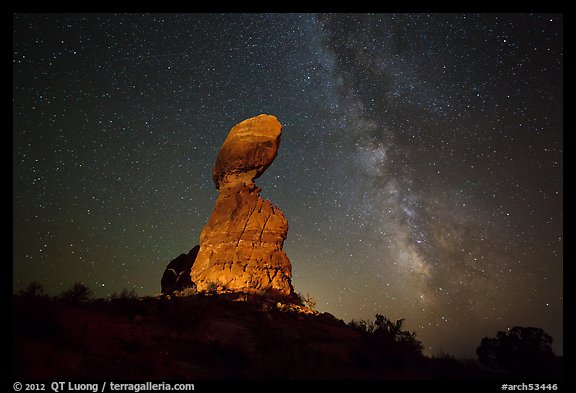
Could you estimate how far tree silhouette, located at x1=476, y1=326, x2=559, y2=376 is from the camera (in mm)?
16703

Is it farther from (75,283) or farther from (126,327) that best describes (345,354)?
(75,283)

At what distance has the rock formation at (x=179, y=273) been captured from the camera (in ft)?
85.7

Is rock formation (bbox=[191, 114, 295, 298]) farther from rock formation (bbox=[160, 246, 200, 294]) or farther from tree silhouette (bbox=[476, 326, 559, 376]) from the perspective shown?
tree silhouette (bbox=[476, 326, 559, 376])

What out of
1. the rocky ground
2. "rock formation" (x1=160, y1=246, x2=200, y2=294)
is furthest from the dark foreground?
"rock formation" (x1=160, y1=246, x2=200, y2=294)

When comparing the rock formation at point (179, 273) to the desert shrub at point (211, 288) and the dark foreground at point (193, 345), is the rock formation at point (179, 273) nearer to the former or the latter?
the desert shrub at point (211, 288)

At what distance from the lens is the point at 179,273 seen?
2733 centimetres

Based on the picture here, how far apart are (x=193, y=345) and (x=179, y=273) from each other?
17.8 metres

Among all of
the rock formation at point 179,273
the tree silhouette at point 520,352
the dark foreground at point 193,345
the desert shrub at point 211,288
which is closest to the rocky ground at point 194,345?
the dark foreground at point 193,345

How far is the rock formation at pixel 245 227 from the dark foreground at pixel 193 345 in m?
3.75

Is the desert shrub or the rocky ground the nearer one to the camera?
the rocky ground

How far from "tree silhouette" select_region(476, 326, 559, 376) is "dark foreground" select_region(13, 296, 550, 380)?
4095mm

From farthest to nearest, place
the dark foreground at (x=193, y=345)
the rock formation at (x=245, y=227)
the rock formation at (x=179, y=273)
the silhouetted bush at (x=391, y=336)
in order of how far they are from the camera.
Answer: the rock formation at (x=179, y=273)
the rock formation at (x=245, y=227)
the silhouetted bush at (x=391, y=336)
the dark foreground at (x=193, y=345)

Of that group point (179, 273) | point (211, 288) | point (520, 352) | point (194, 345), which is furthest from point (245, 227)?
point (520, 352)

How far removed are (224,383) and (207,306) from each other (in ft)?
18.1
